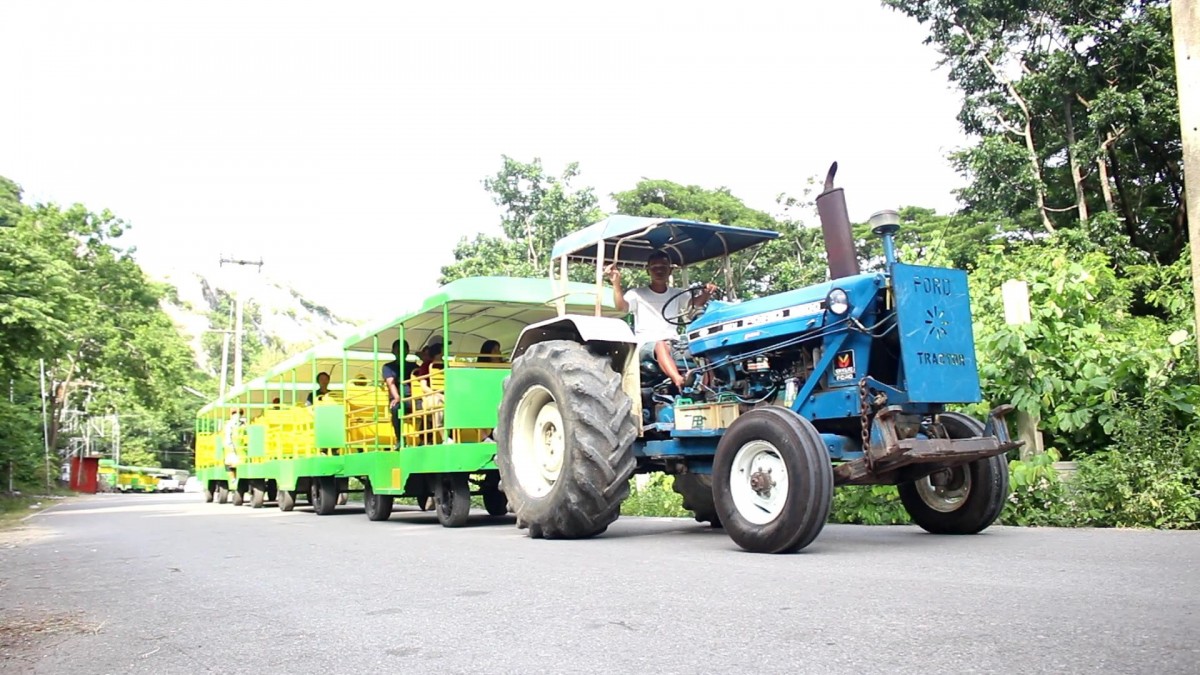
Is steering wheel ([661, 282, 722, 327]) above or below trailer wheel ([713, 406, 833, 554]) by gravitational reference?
above

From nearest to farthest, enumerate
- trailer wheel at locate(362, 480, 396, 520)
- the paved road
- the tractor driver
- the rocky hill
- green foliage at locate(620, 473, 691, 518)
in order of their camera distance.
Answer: the paved road < the tractor driver < green foliage at locate(620, 473, 691, 518) < trailer wheel at locate(362, 480, 396, 520) < the rocky hill

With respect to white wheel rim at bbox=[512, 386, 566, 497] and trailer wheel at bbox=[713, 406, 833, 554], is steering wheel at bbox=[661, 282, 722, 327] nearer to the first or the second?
white wheel rim at bbox=[512, 386, 566, 497]

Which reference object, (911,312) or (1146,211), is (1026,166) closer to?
(1146,211)

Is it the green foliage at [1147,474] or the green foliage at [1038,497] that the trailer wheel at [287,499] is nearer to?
the green foliage at [1038,497]

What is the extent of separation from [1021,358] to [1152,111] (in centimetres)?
1540

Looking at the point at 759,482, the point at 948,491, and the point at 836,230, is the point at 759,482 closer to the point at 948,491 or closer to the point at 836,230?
the point at 948,491

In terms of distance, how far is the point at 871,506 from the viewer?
866cm

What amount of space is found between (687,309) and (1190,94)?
586 centimetres

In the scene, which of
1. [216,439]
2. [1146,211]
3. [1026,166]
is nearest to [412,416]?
[216,439]

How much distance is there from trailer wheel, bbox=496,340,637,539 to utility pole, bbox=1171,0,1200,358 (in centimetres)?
508

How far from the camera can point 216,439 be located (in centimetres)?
2436

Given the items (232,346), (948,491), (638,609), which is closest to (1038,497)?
(948,491)

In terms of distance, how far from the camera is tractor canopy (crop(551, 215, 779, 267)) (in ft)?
27.8

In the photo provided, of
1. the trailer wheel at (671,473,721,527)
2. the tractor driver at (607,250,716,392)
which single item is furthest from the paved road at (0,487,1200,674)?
the tractor driver at (607,250,716,392)
